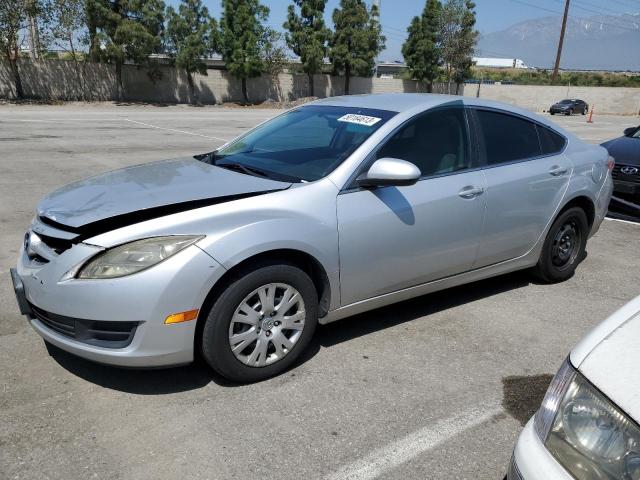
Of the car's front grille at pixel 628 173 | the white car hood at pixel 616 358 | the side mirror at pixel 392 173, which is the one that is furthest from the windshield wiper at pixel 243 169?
the car's front grille at pixel 628 173

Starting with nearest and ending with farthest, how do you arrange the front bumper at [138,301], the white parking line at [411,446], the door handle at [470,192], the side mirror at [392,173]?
the white parking line at [411,446], the front bumper at [138,301], the side mirror at [392,173], the door handle at [470,192]

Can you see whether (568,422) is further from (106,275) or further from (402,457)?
(106,275)

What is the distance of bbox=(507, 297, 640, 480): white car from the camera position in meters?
1.66

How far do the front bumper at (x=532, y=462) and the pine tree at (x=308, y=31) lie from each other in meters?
40.1

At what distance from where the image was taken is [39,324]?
3156 mm

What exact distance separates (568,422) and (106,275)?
2175 mm

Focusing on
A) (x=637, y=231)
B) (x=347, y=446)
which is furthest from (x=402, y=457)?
(x=637, y=231)

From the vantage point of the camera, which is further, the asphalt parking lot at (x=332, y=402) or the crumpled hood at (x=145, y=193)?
the crumpled hood at (x=145, y=193)

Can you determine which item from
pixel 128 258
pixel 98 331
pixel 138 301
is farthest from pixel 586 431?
pixel 98 331

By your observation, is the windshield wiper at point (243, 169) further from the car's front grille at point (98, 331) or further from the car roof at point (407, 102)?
the car's front grille at point (98, 331)

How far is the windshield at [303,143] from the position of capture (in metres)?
3.71

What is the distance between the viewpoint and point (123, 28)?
31141mm

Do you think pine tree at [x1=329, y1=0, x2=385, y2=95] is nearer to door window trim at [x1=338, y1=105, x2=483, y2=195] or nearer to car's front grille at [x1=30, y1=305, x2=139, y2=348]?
door window trim at [x1=338, y1=105, x2=483, y2=195]

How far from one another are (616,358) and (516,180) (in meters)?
2.67
